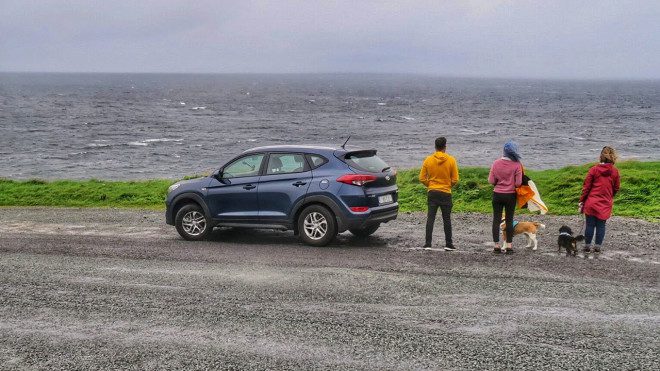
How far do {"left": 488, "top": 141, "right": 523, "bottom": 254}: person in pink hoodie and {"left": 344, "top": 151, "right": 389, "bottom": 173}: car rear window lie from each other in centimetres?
210

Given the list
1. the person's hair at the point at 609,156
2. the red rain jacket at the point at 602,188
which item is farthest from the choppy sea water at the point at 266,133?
the person's hair at the point at 609,156

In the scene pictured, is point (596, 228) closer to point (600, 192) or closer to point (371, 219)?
point (600, 192)

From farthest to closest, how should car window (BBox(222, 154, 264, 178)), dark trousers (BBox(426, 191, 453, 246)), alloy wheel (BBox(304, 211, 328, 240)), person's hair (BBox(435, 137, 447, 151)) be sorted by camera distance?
car window (BBox(222, 154, 264, 178))
alloy wheel (BBox(304, 211, 328, 240))
dark trousers (BBox(426, 191, 453, 246))
person's hair (BBox(435, 137, 447, 151))

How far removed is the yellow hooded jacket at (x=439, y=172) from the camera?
1180 centimetres

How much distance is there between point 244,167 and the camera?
42.9 ft

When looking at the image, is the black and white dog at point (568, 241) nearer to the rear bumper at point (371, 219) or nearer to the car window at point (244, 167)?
the rear bumper at point (371, 219)

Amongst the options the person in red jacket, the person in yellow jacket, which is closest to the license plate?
the person in yellow jacket

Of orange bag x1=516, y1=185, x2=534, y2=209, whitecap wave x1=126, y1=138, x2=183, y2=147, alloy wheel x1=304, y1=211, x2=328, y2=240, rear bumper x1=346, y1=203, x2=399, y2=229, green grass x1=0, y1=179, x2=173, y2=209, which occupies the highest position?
orange bag x1=516, y1=185, x2=534, y2=209

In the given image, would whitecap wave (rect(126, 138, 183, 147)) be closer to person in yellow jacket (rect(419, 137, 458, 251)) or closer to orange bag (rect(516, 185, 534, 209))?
person in yellow jacket (rect(419, 137, 458, 251))

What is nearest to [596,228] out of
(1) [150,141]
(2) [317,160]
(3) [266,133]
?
(2) [317,160]

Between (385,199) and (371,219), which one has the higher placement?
(385,199)

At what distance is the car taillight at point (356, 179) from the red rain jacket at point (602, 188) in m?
3.75

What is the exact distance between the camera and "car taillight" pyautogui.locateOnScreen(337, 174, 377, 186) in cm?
1187

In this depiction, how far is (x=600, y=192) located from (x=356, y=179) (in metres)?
4.22
